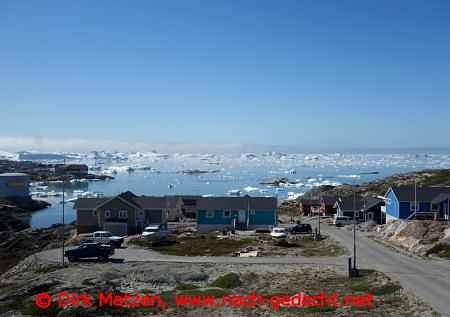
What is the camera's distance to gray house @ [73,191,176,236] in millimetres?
51688

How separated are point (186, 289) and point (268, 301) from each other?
5786 mm

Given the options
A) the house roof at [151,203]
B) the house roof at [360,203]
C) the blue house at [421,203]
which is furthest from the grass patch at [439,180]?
the house roof at [151,203]

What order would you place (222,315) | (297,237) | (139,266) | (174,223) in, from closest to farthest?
(222,315)
(139,266)
(297,237)
(174,223)

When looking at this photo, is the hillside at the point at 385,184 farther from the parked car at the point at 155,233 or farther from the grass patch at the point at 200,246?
the grass patch at the point at 200,246

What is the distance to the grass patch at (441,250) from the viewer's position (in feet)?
113

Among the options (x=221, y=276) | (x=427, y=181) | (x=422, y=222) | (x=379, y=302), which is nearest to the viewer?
(x=379, y=302)

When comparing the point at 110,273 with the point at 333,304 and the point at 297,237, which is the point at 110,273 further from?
the point at 297,237

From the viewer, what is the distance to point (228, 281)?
27641 millimetres

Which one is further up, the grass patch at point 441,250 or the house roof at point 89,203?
the house roof at point 89,203

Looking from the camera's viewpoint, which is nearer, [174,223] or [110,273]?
[110,273]

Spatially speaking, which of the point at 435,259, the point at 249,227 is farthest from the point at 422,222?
the point at 249,227

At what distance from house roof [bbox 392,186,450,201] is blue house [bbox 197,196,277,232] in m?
14.3

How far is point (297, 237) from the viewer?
47875 millimetres

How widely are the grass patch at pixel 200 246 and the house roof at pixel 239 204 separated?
24.1 ft
